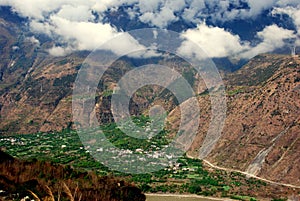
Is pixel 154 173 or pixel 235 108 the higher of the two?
pixel 235 108

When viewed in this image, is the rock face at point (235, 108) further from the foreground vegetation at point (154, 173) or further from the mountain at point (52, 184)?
the mountain at point (52, 184)

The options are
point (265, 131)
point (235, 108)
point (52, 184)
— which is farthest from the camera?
point (235, 108)

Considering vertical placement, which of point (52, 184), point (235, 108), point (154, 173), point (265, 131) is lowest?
point (154, 173)

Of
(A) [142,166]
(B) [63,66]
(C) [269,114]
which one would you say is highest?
(B) [63,66]

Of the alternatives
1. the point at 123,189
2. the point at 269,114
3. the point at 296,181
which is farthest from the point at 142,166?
the point at 123,189

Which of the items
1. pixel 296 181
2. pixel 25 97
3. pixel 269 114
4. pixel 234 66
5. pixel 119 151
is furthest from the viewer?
pixel 234 66

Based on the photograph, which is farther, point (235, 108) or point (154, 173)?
point (235, 108)

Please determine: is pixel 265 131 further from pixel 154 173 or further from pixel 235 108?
pixel 154 173

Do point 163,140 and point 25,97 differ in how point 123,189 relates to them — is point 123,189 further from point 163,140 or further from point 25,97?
point 25,97

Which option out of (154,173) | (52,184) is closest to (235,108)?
(154,173)

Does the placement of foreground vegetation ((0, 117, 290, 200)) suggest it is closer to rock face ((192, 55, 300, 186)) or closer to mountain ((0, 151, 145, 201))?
mountain ((0, 151, 145, 201))

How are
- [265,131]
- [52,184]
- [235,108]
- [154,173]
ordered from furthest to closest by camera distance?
[235,108] < [265,131] < [154,173] < [52,184]
